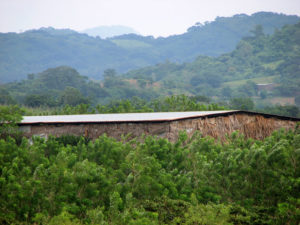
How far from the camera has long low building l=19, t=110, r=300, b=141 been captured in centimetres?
1296

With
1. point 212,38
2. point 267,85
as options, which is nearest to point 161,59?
point 212,38

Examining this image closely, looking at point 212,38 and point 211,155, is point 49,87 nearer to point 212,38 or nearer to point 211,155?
point 211,155

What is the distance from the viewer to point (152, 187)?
29.8 feet

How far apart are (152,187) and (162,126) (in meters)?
3.92

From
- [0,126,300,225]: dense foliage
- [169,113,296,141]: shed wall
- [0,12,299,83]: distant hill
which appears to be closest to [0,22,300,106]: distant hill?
[0,12,299,83]: distant hill

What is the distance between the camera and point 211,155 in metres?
10.6

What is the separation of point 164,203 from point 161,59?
181 meters

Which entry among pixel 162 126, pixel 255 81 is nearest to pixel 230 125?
pixel 162 126

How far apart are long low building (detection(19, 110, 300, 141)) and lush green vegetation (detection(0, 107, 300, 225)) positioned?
6.92 feet

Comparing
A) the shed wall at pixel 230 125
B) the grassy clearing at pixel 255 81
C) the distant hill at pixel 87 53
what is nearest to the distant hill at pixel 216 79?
the grassy clearing at pixel 255 81

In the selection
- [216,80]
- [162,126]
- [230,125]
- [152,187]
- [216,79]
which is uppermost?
[216,79]

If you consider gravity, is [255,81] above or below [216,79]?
below

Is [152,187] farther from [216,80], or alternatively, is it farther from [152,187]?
[216,80]

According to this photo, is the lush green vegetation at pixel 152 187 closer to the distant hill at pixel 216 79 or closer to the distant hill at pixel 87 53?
the distant hill at pixel 216 79
